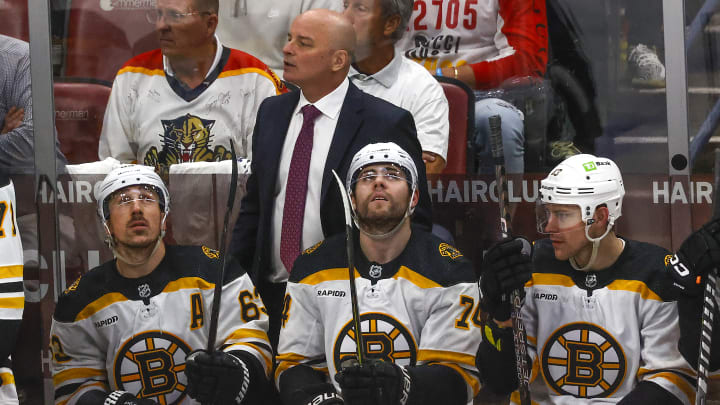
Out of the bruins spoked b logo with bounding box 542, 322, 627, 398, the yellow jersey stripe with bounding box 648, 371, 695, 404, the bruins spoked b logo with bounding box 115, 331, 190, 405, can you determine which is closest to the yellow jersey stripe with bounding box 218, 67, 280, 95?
the bruins spoked b logo with bounding box 115, 331, 190, 405

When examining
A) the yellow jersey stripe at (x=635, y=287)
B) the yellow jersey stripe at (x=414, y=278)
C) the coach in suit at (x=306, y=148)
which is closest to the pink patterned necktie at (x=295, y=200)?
the coach in suit at (x=306, y=148)

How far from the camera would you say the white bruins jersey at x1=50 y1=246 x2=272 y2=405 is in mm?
3633

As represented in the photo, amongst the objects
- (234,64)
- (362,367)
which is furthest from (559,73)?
(362,367)

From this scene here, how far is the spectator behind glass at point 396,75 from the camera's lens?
4.12 m

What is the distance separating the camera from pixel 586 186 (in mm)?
3619

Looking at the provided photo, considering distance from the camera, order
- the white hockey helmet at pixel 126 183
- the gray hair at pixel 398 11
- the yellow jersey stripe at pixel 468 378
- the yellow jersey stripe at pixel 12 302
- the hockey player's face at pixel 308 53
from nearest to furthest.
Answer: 1. the yellow jersey stripe at pixel 12 302
2. the yellow jersey stripe at pixel 468 378
3. the white hockey helmet at pixel 126 183
4. the hockey player's face at pixel 308 53
5. the gray hair at pixel 398 11

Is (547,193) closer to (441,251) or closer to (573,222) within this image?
(573,222)

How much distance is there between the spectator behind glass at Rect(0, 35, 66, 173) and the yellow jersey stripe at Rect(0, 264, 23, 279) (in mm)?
923

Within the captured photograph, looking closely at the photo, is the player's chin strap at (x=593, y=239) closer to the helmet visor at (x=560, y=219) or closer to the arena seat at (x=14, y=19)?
the helmet visor at (x=560, y=219)

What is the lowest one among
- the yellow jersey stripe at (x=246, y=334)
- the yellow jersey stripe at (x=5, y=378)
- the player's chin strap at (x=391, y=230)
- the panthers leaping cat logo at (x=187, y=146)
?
the yellow jersey stripe at (x=5, y=378)

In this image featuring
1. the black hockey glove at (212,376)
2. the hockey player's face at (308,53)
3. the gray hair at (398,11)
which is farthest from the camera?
the gray hair at (398,11)

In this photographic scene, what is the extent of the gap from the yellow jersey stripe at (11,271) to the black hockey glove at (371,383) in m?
1.04

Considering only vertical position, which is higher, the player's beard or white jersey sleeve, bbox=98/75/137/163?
white jersey sleeve, bbox=98/75/137/163

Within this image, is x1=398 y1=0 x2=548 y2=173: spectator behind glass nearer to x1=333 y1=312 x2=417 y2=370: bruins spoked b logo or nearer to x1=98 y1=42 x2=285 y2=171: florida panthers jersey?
x1=98 y1=42 x2=285 y2=171: florida panthers jersey
